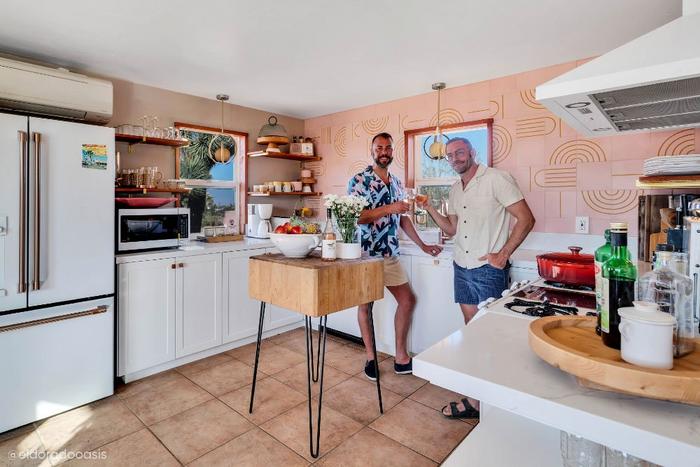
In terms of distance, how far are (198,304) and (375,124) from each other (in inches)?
96.7

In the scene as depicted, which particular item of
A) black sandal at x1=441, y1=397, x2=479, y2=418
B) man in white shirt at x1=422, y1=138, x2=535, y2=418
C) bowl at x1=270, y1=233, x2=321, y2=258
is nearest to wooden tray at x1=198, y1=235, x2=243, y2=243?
bowl at x1=270, y1=233, x2=321, y2=258

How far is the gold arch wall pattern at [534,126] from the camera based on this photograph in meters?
3.00

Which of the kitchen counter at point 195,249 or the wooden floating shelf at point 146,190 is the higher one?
the wooden floating shelf at point 146,190

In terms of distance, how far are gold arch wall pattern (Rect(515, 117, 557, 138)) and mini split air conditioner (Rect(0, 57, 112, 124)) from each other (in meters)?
3.11

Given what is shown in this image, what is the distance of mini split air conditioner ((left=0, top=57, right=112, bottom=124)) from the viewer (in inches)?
92.7

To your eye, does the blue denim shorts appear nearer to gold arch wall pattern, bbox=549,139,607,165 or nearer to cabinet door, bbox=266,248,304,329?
gold arch wall pattern, bbox=549,139,607,165

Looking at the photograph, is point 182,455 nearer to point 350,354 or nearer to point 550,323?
point 350,354

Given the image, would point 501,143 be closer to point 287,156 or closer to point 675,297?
point 287,156

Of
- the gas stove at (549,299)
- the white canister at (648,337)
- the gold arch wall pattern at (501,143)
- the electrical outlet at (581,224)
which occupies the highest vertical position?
the gold arch wall pattern at (501,143)

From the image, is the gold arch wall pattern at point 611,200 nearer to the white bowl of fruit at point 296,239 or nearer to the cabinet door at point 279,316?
the white bowl of fruit at point 296,239

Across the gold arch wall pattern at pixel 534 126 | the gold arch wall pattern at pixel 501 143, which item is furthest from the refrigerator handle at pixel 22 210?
the gold arch wall pattern at pixel 534 126

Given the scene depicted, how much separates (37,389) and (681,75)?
327cm

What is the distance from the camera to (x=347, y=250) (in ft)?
6.65

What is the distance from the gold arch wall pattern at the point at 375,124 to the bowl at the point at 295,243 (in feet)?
7.50
